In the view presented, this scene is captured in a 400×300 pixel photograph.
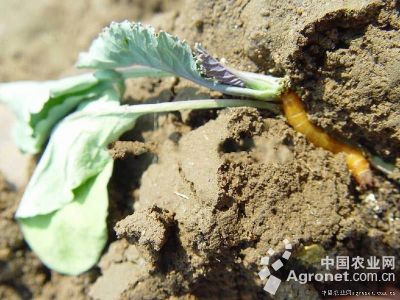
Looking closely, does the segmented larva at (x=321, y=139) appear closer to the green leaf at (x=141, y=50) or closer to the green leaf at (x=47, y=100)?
the green leaf at (x=141, y=50)

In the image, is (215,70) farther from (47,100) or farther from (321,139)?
(47,100)

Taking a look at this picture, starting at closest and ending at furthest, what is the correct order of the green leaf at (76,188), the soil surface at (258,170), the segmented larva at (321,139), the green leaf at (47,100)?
the soil surface at (258,170), the segmented larva at (321,139), the green leaf at (76,188), the green leaf at (47,100)

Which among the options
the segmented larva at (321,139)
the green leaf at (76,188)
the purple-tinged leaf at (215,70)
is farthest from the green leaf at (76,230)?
the segmented larva at (321,139)

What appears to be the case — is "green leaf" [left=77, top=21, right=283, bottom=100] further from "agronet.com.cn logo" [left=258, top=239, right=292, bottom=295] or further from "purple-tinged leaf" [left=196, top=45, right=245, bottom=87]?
"agronet.com.cn logo" [left=258, top=239, right=292, bottom=295]

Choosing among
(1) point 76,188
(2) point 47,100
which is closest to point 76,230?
(1) point 76,188

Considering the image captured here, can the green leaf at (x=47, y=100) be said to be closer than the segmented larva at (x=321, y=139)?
No

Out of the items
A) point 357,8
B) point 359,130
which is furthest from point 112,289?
point 357,8
